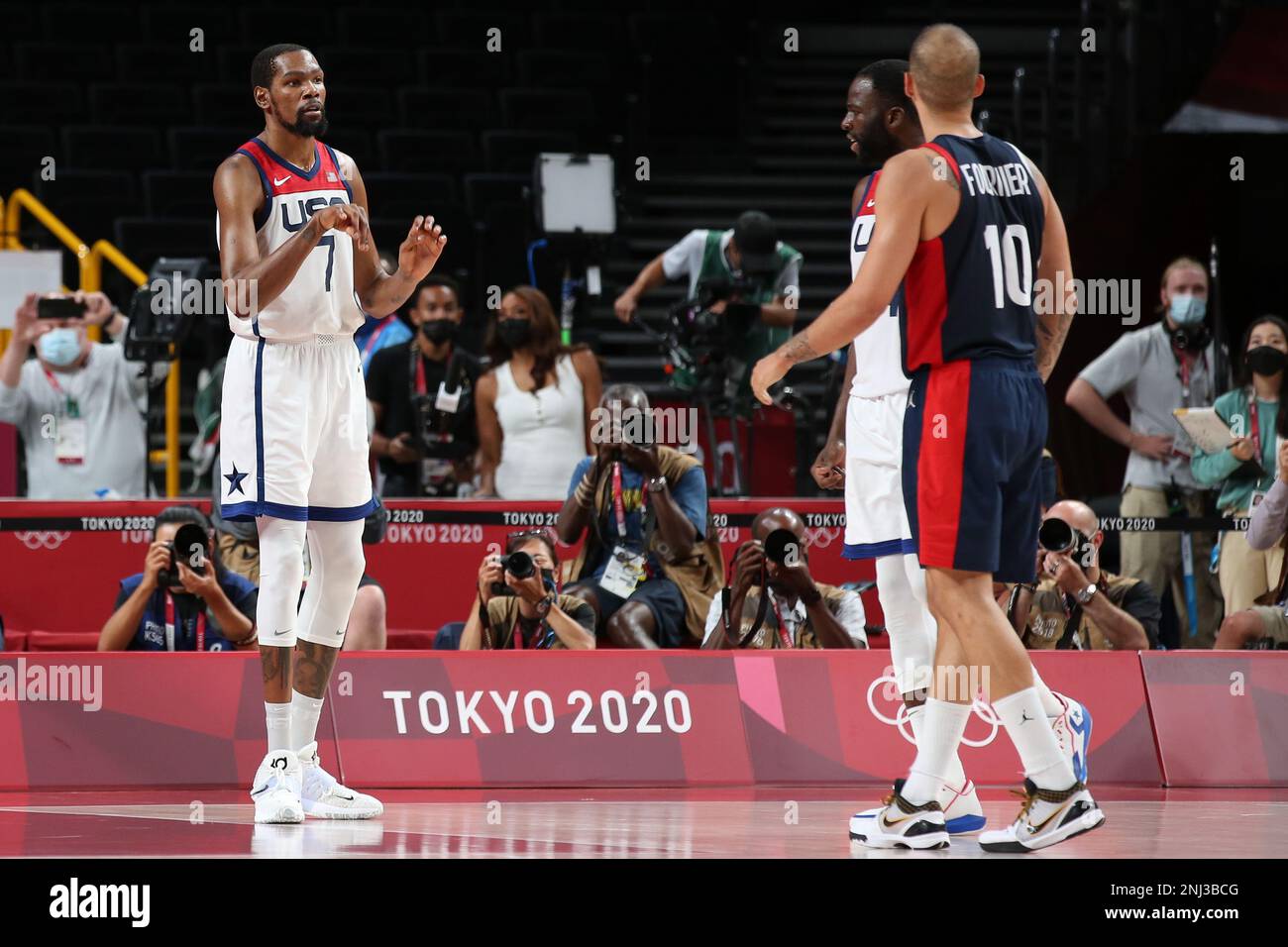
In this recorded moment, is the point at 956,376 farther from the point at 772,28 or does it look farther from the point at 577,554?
the point at 772,28

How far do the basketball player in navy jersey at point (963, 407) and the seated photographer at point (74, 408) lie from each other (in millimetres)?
5168

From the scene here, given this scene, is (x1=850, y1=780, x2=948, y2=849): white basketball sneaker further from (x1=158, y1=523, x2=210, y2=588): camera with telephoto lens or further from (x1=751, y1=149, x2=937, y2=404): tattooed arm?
(x1=158, y1=523, x2=210, y2=588): camera with telephoto lens

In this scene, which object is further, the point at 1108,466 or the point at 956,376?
the point at 1108,466

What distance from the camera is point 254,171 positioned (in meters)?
4.96

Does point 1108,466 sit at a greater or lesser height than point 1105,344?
lesser

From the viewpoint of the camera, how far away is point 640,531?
729cm

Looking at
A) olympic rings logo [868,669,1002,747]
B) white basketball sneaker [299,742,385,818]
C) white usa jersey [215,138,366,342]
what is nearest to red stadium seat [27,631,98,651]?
white basketball sneaker [299,742,385,818]

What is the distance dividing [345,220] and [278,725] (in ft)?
4.66

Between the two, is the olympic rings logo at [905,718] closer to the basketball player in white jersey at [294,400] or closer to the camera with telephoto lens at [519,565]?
the camera with telephoto lens at [519,565]

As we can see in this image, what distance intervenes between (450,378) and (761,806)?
358cm

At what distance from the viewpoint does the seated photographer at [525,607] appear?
6.45m

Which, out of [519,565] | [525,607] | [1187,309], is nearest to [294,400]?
[519,565]

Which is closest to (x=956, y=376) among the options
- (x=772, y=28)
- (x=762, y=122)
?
(x=762, y=122)

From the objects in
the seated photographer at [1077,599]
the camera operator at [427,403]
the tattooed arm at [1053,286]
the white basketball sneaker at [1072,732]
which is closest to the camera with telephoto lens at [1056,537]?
the seated photographer at [1077,599]
